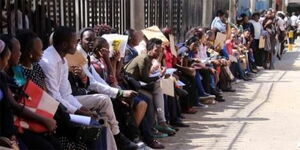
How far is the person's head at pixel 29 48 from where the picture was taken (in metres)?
4.22

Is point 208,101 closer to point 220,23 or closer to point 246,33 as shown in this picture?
point 220,23

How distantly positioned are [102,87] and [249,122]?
10.1 feet

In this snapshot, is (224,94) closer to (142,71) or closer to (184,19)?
(184,19)

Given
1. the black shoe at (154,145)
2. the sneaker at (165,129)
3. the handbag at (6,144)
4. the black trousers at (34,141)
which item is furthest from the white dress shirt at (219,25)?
the handbag at (6,144)

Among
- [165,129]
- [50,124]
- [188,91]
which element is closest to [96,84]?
[50,124]

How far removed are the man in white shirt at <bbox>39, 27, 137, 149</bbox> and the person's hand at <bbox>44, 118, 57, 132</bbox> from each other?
518 millimetres

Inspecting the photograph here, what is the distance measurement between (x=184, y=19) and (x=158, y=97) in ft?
21.2

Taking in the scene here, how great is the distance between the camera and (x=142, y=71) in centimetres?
627

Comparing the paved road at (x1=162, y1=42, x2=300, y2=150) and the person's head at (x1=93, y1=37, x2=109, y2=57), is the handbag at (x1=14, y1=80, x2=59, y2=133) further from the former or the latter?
the paved road at (x1=162, y1=42, x2=300, y2=150)

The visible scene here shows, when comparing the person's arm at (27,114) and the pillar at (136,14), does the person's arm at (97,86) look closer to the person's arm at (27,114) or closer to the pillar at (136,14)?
the person's arm at (27,114)

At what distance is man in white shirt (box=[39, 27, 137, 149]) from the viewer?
14.8ft

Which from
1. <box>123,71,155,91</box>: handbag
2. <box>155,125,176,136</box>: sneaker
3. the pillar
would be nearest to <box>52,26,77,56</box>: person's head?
<box>123,71,155,91</box>: handbag

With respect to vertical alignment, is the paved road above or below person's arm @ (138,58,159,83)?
below

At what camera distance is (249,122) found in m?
7.62
